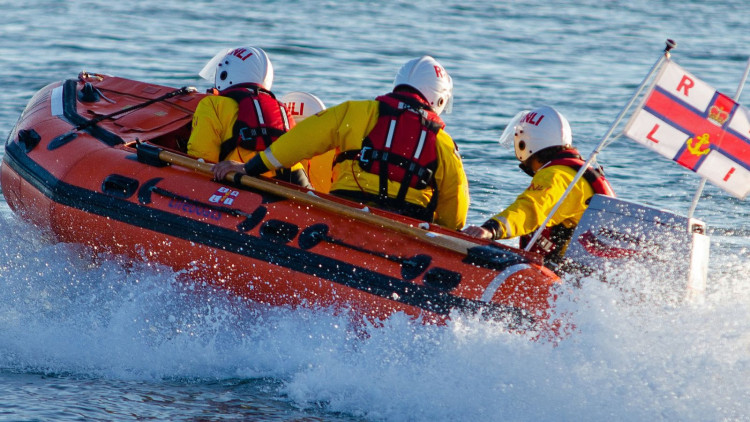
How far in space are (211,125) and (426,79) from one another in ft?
3.99

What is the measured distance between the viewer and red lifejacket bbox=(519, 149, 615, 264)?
15.5 feet

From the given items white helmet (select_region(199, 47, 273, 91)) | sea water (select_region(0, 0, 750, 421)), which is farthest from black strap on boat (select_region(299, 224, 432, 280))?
white helmet (select_region(199, 47, 273, 91))

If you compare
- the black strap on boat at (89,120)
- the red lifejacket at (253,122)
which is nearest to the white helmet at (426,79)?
the red lifejacket at (253,122)

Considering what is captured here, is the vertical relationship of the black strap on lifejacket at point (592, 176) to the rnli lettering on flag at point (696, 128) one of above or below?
below

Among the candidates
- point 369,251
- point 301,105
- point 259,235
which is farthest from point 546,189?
point 301,105

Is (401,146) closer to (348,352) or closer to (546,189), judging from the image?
(546,189)

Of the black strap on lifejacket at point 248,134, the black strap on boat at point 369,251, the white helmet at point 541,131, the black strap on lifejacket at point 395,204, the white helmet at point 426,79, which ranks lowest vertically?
the black strap on boat at point 369,251

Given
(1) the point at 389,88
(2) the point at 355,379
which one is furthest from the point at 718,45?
(2) the point at 355,379

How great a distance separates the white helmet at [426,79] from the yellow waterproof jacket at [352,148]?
20 cm

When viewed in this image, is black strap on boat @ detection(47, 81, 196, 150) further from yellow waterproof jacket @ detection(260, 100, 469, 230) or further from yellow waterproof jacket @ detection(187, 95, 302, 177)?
yellow waterproof jacket @ detection(260, 100, 469, 230)

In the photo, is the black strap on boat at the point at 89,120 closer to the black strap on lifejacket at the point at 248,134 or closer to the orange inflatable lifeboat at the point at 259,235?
the orange inflatable lifeboat at the point at 259,235

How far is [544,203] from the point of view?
4629 millimetres

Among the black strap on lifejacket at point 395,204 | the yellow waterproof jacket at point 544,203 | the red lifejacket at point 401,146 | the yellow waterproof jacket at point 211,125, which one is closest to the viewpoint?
the yellow waterproof jacket at point 544,203

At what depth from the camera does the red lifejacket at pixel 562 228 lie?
473cm
